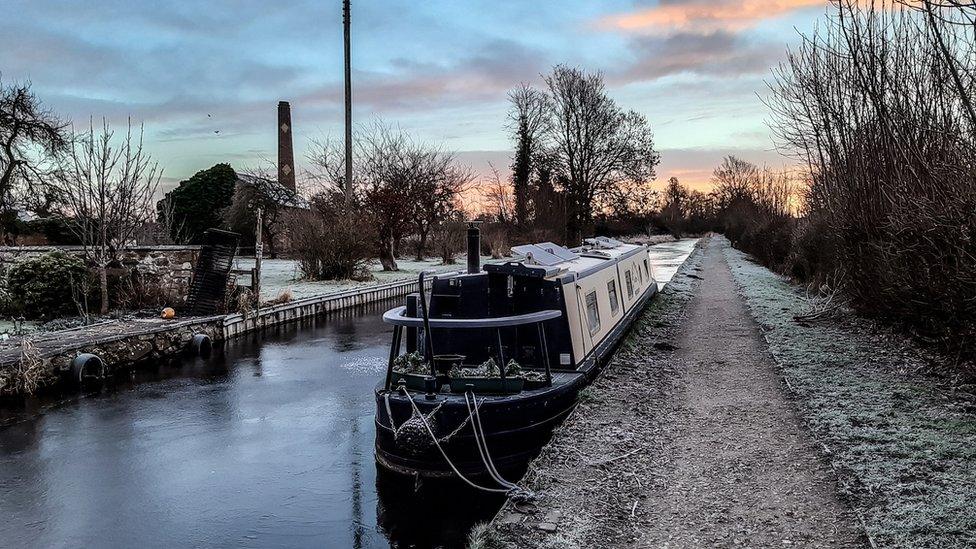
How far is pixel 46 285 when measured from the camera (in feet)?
39.3

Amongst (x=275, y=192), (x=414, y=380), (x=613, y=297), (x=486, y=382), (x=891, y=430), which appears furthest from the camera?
(x=275, y=192)

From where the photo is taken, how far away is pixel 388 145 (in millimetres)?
28391

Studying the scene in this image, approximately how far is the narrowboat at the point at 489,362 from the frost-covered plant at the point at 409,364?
1 cm

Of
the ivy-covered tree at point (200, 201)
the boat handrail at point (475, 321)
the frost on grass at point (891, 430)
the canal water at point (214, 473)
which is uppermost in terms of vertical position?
the ivy-covered tree at point (200, 201)

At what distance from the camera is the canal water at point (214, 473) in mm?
5312

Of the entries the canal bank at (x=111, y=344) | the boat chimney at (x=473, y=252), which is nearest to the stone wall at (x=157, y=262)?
the canal bank at (x=111, y=344)

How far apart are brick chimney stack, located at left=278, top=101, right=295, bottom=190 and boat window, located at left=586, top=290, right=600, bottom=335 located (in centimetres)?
3347

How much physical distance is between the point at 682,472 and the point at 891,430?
1750mm

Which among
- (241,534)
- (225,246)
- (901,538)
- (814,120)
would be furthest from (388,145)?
(901,538)

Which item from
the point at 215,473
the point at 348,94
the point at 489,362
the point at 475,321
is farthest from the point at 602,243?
the point at 348,94

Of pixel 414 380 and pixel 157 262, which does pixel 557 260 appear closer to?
pixel 414 380

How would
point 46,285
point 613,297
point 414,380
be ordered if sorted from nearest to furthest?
point 414,380 → point 613,297 → point 46,285

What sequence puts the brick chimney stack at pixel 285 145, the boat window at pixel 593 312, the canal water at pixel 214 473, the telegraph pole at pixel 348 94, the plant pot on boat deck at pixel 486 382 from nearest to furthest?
the canal water at pixel 214 473
the plant pot on boat deck at pixel 486 382
the boat window at pixel 593 312
the telegraph pole at pixel 348 94
the brick chimney stack at pixel 285 145

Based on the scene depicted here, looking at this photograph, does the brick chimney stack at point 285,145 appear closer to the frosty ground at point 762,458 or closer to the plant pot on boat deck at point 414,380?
the frosty ground at point 762,458
